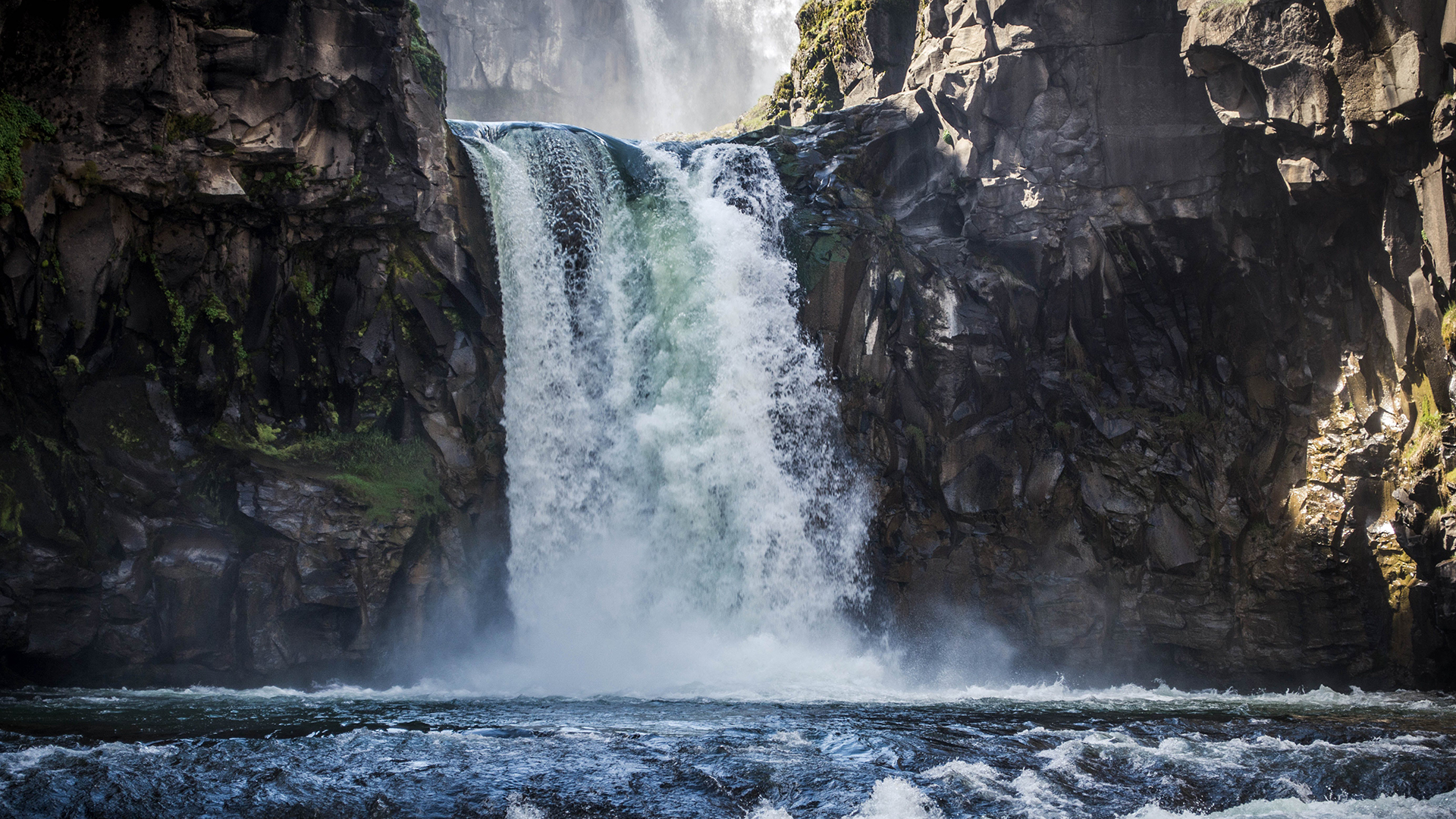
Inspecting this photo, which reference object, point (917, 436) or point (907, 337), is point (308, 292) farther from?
point (917, 436)

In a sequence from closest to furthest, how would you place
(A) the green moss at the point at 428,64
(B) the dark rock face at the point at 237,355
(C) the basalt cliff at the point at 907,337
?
(B) the dark rock face at the point at 237,355
(C) the basalt cliff at the point at 907,337
(A) the green moss at the point at 428,64

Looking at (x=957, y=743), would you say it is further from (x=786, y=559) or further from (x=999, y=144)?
(x=999, y=144)

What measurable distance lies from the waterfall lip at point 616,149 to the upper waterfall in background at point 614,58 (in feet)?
92.1

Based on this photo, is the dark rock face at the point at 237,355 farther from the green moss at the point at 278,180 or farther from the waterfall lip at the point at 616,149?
the waterfall lip at the point at 616,149

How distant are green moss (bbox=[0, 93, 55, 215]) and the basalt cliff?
1.6 inches

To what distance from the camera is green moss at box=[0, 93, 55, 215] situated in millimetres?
13531

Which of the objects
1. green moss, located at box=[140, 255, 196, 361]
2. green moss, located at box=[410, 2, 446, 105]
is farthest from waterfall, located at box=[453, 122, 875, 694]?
green moss, located at box=[140, 255, 196, 361]

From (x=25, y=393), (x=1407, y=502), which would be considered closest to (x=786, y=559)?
(x=1407, y=502)

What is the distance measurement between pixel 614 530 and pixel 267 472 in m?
6.35

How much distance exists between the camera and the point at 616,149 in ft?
70.6

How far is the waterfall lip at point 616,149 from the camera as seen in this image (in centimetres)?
2075

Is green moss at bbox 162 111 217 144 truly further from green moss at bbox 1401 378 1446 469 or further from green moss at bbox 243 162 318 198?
green moss at bbox 1401 378 1446 469

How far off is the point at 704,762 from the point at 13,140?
13423mm

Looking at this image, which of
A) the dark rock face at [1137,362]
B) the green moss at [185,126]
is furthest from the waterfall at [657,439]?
the green moss at [185,126]
